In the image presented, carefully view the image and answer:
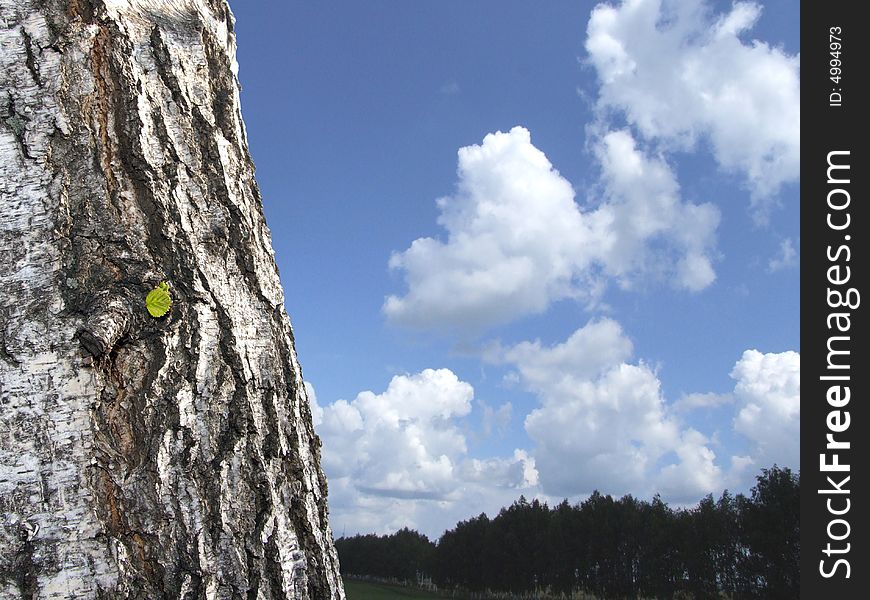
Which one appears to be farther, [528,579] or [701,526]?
[528,579]

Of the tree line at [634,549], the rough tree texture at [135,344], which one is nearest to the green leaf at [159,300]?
the rough tree texture at [135,344]

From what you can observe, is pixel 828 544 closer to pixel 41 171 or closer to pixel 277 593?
pixel 277 593

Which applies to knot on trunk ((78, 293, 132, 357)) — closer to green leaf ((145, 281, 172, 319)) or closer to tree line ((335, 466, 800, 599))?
green leaf ((145, 281, 172, 319))

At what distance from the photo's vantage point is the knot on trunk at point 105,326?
2168 millimetres

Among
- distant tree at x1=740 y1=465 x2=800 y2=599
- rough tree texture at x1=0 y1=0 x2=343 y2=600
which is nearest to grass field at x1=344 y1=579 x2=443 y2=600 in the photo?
distant tree at x1=740 y1=465 x2=800 y2=599

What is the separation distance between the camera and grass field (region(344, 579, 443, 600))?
67.2m

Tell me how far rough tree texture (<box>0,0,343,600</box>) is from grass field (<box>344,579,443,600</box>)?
65514mm

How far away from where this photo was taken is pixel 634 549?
54.8 m

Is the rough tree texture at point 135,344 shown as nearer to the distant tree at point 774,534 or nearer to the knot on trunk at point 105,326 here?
the knot on trunk at point 105,326

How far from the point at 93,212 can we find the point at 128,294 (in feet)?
1.04

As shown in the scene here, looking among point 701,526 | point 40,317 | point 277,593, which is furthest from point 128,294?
point 701,526

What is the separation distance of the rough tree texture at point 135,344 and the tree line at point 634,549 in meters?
32.5

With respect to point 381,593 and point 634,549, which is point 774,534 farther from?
point 381,593

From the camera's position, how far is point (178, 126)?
256 centimetres
